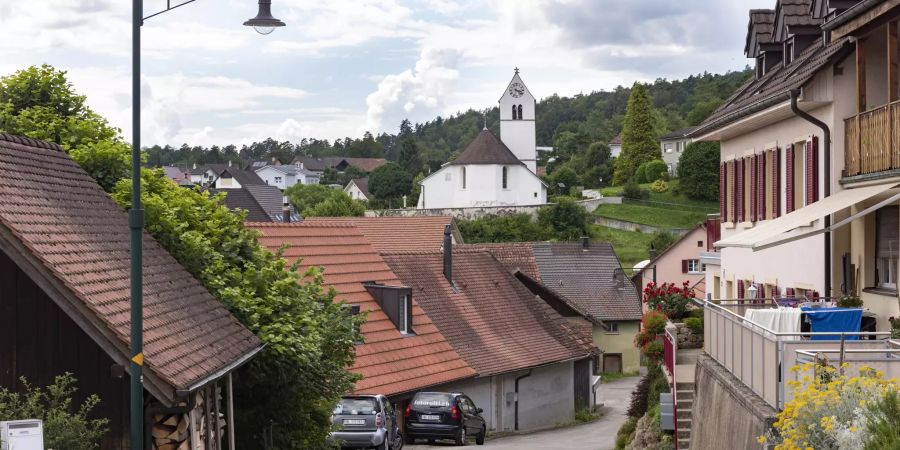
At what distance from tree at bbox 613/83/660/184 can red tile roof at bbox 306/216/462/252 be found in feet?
309

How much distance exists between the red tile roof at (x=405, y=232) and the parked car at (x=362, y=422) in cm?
2903

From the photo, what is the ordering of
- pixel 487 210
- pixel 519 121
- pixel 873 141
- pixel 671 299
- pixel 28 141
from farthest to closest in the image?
pixel 519 121
pixel 487 210
pixel 671 299
pixel 873 141
pixel 28 141

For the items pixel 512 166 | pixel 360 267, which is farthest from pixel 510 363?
pixel 512 166

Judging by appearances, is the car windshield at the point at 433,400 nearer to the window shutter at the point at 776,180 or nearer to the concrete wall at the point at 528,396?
the concrete wall at the point at 528,396

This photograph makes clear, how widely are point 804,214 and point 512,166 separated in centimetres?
11675

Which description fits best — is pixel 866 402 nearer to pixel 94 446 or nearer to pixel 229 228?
pixel 94 446

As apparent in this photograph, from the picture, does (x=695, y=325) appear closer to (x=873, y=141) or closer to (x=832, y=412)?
(x=873, y=141)

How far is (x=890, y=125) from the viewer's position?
1817cm

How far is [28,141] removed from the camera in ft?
54.4

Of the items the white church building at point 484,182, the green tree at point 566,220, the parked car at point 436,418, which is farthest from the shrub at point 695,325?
the white church building at point 484,182

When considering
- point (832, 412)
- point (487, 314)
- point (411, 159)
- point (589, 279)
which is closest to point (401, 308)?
point (487, 314)

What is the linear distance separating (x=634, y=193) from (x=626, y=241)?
15335 mm

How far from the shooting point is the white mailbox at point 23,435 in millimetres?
11703

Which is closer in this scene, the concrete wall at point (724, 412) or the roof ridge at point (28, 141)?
the concrete wall at point (724, 412)
